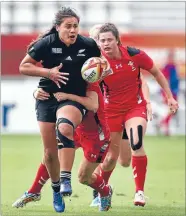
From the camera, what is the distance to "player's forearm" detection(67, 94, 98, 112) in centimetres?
930

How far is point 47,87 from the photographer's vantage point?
372 inches

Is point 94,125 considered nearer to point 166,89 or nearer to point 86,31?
point 166,89

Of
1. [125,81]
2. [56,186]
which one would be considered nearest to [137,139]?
[125,81]

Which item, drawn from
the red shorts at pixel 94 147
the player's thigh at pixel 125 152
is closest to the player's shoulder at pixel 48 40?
the red shorts at pixel 94 147

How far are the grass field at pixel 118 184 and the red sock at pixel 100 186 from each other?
0.23m

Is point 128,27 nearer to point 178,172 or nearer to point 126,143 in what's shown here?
point 178,172

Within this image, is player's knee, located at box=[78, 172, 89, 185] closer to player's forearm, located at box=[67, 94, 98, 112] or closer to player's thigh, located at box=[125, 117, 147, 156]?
player's forearm, located at box=[67, 94, 98, 112]

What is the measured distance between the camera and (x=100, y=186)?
1002 centimetres

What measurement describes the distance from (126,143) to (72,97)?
224 centimetres

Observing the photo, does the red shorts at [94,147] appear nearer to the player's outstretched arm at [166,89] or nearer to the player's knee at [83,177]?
the player's knee at [83,177]

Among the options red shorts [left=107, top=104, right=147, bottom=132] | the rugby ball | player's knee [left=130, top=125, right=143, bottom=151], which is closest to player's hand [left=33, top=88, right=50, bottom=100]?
the rugby ball

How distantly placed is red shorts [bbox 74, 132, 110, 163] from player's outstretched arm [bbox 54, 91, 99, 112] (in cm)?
34

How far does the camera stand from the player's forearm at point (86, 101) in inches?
366

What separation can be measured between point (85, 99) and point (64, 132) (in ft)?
1.87
